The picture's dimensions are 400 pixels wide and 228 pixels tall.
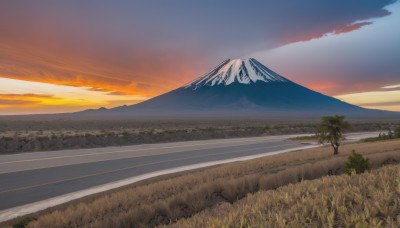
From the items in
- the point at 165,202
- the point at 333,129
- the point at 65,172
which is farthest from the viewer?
the point at 333,129

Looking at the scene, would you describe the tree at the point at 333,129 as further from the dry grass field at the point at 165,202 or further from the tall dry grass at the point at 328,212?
the tall dry grass at the point at 328,212

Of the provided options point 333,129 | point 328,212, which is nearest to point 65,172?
point 328,212

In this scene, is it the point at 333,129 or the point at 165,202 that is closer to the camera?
the point at 165,202

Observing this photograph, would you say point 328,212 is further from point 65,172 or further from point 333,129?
point 333,129

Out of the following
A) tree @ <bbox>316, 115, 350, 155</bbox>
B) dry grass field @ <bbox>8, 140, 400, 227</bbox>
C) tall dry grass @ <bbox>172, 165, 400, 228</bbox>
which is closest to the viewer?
tall dry grass @ <bbox>172, 165, 400, 228</bbox>

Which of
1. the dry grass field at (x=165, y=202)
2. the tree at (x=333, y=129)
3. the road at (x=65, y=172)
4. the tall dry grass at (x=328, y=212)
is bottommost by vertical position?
the road at (x=65, y=172)

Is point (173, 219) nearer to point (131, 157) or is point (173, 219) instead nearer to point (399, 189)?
point (399, 189)

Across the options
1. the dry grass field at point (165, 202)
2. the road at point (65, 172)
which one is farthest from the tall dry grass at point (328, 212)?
the road at point (65, 172)

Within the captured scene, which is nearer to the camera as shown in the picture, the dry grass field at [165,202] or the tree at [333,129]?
the dry grass field at [165,202]

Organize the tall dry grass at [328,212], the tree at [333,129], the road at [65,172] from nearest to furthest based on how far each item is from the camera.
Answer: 1. the tall dry grass at [328,212]
2. the road at [65,172]
3. the tree at [333,129]

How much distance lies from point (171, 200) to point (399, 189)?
4948mm

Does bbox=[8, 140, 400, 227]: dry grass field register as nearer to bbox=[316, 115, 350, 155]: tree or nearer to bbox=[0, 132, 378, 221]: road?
bbox=[0, 132, 378, 221]: road

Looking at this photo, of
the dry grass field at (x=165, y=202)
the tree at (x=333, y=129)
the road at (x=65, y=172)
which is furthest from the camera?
the tree at (x=333, y=129)

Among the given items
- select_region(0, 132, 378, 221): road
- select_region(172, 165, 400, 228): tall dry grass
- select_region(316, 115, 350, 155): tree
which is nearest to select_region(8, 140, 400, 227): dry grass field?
select_region(172, 165, 400, 228): tall dry grass
